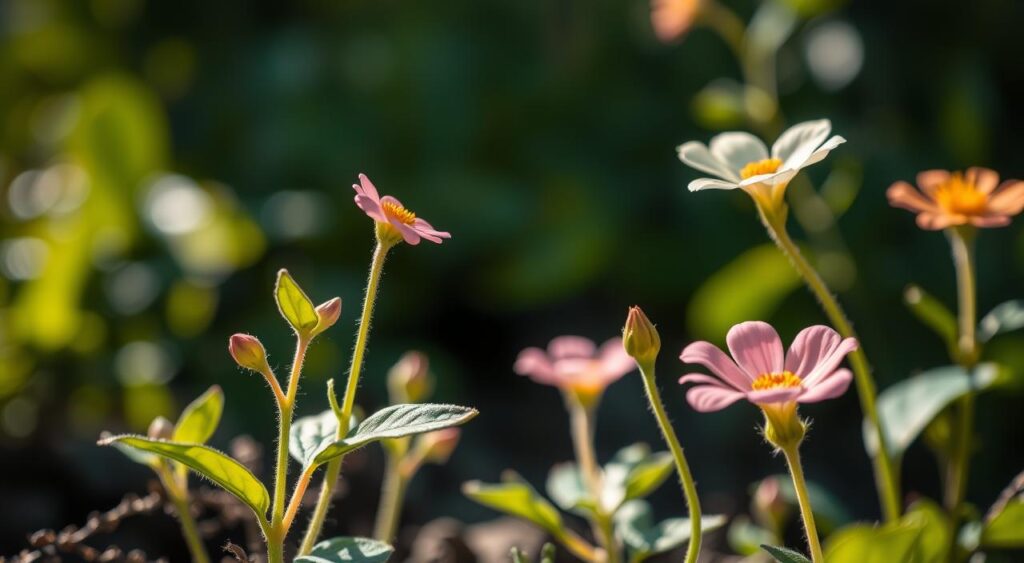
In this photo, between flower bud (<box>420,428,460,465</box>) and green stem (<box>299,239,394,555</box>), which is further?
flower bud (<box>420,428,460,465</box>)

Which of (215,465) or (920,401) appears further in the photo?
A: (920,401)

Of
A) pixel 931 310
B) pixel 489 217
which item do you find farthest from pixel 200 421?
pixel 489 217

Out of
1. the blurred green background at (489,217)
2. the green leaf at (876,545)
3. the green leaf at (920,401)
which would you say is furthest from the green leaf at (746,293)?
the green leaf at (876,545)

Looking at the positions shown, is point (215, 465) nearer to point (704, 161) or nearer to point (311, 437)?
→ point (311, 437)

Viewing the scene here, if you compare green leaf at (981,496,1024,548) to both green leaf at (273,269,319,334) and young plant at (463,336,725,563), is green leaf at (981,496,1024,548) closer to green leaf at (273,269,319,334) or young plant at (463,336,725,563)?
young plant at (463,336,725,563)

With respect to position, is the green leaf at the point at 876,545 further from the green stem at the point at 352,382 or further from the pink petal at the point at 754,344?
the green stem at the point at 352,382

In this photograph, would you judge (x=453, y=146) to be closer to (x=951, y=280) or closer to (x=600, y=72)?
(x=600, y=72)

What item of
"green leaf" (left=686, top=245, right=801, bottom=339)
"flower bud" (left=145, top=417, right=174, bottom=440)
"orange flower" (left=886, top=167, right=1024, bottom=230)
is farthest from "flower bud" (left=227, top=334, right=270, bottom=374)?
"green leaf" (left=686, top=245, right=801, bottom=339)
